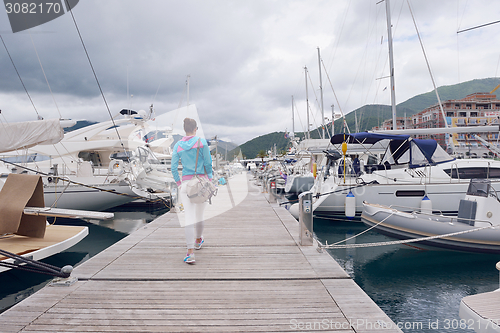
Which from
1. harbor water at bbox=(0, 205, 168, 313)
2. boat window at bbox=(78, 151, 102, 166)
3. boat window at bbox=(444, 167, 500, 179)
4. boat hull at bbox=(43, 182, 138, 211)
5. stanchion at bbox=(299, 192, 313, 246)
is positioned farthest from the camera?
boat window at bbox=(78, 151, 102, 166)

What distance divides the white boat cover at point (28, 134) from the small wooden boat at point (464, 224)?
28.3 feet

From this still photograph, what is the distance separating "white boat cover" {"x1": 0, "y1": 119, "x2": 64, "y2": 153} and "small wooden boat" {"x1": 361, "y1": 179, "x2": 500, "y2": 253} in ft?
28.3

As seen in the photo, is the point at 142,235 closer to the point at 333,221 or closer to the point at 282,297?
the point at 282,297

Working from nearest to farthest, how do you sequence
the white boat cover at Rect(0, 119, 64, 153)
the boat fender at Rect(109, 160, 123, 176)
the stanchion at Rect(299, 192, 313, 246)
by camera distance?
the stanchion at Rect(299, 192, 313, 246) < the white boat cover at Rect(0, 119, 64, 153) < the boat fender at Rect(109, 160, 123, 176)

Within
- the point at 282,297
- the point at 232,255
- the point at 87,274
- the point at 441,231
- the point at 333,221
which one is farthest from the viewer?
the point at 333,221

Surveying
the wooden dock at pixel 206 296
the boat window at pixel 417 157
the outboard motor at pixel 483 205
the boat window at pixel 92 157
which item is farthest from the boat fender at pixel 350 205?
the boat window at pixel 92 157

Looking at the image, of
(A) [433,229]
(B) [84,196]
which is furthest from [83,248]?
(A) [433,229]

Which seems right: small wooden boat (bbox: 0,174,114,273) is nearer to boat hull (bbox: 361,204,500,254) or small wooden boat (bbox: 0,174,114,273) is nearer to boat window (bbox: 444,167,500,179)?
boat hull (bbox: 361,204,500,254)

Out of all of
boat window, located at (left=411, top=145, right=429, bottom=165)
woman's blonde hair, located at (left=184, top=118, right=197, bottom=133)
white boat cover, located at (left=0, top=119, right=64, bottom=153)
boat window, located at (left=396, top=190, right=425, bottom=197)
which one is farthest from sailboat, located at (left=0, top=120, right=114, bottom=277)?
boat window, located at (left=411, top=145, right=429, bottom=165)

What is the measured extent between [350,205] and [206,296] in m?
7.70

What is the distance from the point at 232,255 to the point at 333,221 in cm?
758

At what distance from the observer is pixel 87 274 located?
358 centimetres

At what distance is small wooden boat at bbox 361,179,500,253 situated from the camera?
6227 millimetres

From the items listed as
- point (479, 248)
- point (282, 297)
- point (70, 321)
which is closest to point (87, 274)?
point (70, 321)
